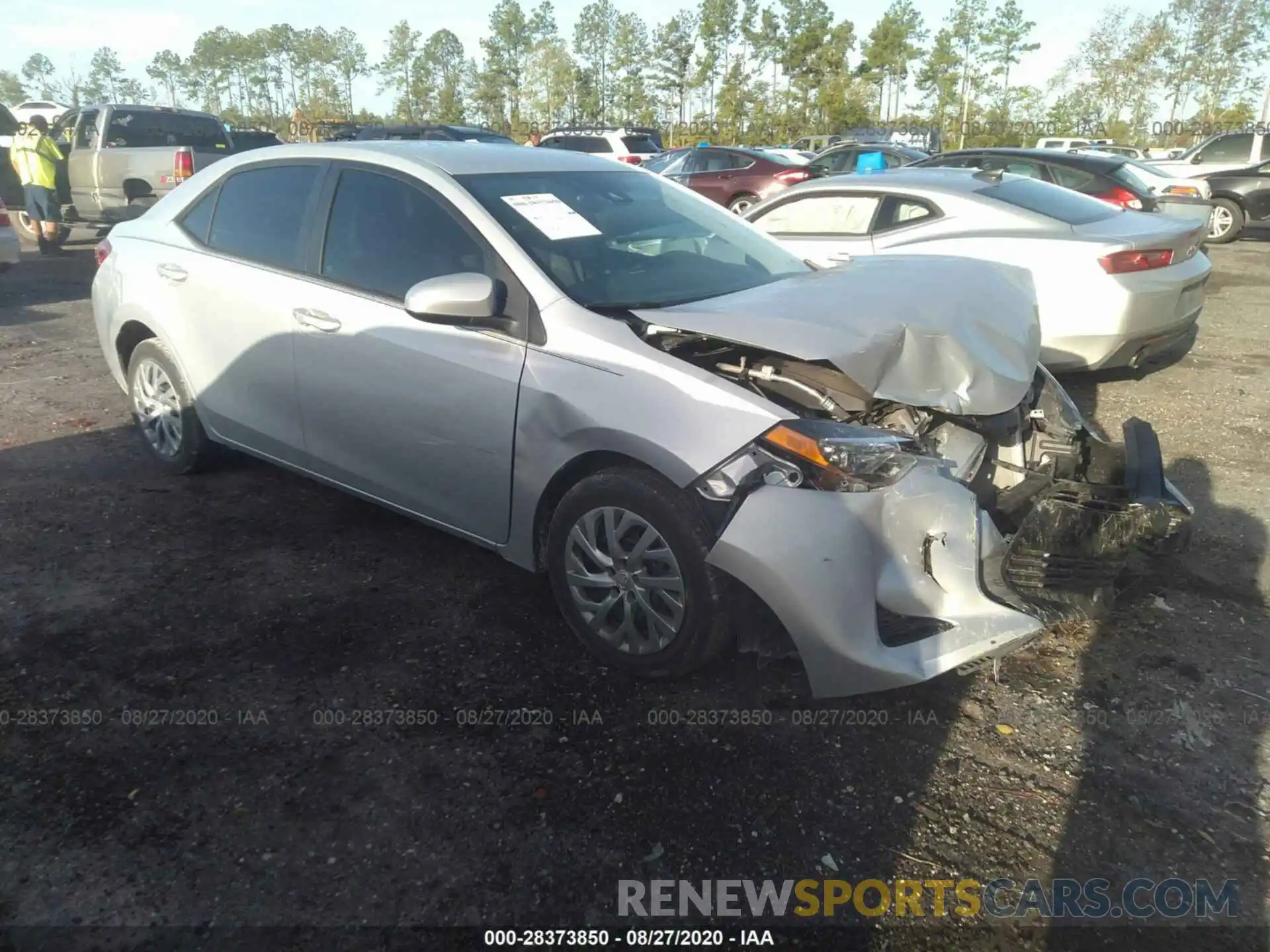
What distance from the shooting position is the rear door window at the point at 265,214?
411 centimetres

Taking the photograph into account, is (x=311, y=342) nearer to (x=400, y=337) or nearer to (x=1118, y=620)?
(x=400, y=337)

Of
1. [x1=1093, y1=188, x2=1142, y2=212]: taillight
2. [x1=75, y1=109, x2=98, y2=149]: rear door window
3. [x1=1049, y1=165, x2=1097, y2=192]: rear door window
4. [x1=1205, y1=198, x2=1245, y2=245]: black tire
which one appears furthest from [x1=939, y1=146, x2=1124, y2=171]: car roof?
[x1=75, y1=109, x2=98, y2=149]: rear door window

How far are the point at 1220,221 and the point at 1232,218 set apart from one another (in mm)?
184

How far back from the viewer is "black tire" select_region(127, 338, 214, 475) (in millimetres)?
4699

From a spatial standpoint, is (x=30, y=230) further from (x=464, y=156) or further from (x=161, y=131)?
(x=464, y=156)

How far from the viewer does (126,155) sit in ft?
41.0

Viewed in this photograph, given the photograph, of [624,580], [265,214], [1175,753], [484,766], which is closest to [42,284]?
[265,214]

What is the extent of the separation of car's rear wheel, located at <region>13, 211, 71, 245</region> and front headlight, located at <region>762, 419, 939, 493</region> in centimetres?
1414

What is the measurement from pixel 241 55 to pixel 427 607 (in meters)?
74.2

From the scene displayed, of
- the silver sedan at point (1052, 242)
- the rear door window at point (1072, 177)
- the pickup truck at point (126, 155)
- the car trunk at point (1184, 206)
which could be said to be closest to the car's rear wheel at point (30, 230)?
the pickup truck at point (126, 155)

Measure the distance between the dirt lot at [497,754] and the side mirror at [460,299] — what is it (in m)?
1.15

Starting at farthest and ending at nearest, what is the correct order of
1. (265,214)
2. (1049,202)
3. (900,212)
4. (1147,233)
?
(900,212) < (1049,202) < (1147,233) < (265,214)

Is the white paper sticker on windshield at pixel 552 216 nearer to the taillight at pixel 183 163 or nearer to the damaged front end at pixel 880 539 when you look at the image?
the damaged front end at pixel 880 539

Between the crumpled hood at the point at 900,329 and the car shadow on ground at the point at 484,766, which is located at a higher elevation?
the crumpled hood at the point at 900,329
